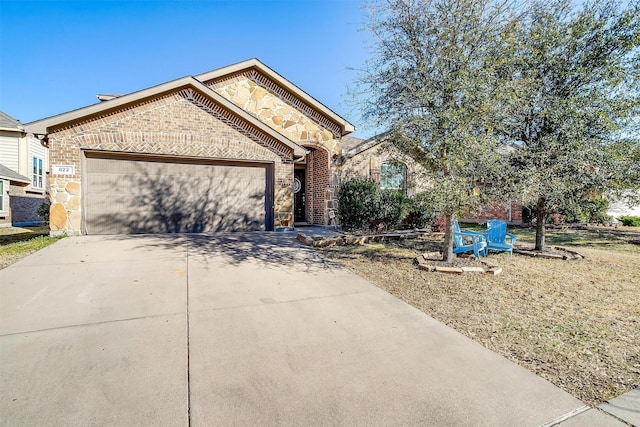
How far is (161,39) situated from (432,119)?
430 inches

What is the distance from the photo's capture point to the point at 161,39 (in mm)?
11383

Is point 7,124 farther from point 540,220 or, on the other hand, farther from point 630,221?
point 630,221

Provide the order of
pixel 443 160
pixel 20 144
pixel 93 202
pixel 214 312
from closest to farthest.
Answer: pixel 214 312 < pixel 443 160 < pixel 93 202 < pixel 20 144

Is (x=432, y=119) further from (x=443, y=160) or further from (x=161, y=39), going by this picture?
(x=161, y=39)

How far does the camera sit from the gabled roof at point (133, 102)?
8633 millimetres

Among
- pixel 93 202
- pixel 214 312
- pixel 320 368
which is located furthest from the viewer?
pixel 93 202

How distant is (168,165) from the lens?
1009cm

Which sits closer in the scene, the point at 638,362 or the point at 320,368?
the point at 320,368

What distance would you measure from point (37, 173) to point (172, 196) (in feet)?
58.1

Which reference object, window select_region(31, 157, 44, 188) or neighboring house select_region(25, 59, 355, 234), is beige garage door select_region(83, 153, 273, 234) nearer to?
neighboring house select_region(25, 59, 355, 234)

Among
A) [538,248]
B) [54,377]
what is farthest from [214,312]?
[538,248]

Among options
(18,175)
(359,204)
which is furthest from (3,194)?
(359,204)

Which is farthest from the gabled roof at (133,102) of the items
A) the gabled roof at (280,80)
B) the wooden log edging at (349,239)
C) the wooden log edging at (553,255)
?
the wooden log edging at (553,255)

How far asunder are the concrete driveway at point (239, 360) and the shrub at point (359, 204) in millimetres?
5805
